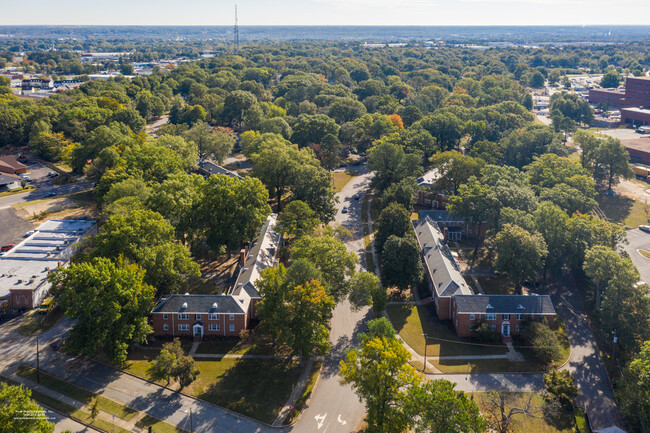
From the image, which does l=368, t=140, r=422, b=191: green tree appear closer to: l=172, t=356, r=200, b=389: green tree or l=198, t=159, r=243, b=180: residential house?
l=198, t=159, r=243, b=180: residential house

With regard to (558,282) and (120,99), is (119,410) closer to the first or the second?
(558,282)

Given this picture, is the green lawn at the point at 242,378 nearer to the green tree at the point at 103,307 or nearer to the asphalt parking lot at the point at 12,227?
the green tree at the point at 103,307

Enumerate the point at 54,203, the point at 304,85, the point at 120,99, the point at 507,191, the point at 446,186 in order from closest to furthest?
the point at 507,191, the point at 446,186, the point at 54,203, the point at 120,99, the point at 304,85

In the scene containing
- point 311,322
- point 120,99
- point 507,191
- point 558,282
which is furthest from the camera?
point 120,99

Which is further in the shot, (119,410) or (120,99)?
(120,99)

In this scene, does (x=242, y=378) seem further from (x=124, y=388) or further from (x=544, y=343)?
(x=544, y=343)

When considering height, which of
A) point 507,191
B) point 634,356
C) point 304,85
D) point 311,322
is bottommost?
point 634,356

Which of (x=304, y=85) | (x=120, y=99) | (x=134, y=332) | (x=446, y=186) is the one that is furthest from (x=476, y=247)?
(x=120, y=99)

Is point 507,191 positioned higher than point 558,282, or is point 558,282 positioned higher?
point 507,191
